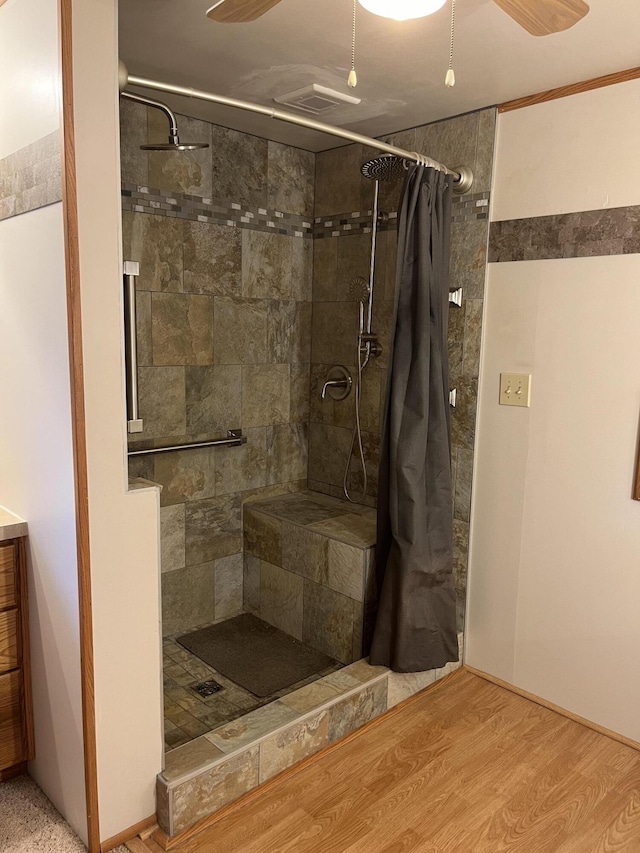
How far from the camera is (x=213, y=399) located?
298 cm

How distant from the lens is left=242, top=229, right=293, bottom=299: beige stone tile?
120 inches

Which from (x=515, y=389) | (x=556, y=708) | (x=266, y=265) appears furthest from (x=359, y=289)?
(x=556, y=708)

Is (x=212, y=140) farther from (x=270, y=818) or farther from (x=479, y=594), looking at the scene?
(x=270, y=818)

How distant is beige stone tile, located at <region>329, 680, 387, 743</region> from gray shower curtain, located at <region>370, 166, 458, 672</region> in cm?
12

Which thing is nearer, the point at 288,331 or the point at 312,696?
the point at 312,696

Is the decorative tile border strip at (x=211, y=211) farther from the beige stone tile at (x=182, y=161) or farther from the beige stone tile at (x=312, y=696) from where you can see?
the beige stone tile at (x=312, y=696)

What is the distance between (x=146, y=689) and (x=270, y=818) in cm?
57

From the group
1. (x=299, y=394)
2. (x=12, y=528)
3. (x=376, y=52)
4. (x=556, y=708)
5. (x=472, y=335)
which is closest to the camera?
(x=12, y=528)

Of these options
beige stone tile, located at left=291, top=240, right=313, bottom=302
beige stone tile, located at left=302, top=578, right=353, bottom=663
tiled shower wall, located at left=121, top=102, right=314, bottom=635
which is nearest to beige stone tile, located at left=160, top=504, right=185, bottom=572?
tiled shower wall, located at left=121, top=102, right=314, bottom=635

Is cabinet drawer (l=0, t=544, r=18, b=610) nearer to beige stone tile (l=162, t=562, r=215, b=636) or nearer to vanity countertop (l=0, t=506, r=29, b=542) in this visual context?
vanity countertop (l=0, t=506, r=29, b=542)

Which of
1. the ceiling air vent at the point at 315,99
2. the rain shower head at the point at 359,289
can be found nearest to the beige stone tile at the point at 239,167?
the ceiling air vent at the point at 315,99

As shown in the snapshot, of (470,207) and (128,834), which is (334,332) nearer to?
(470,207)

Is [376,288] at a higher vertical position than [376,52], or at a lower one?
lower

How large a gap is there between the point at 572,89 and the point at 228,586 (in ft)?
8.43
